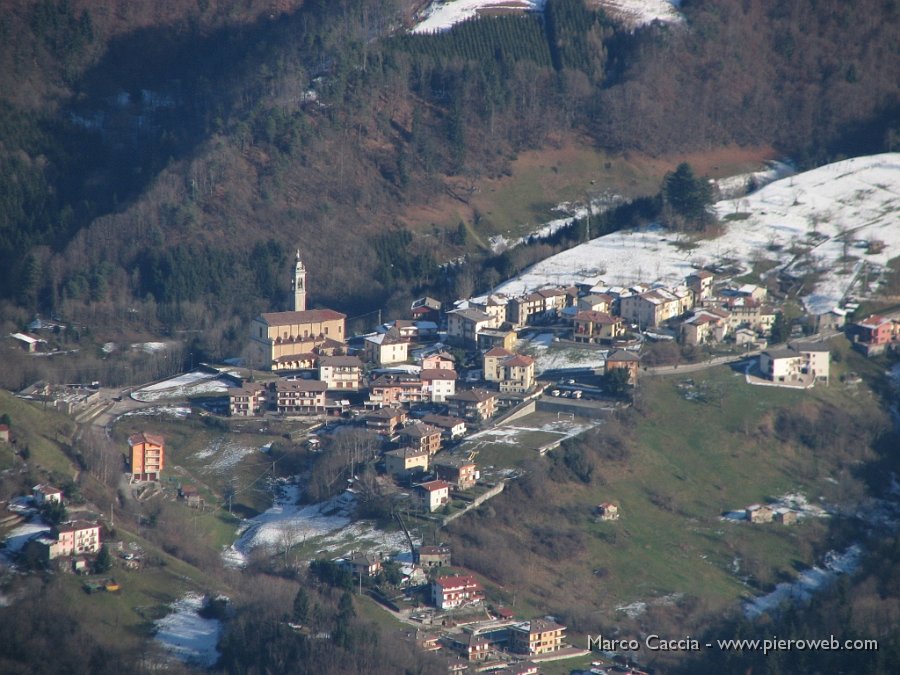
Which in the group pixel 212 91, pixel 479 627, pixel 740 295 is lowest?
pixel 479 627

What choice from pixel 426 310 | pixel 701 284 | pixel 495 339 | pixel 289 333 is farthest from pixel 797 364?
pixel 289 333

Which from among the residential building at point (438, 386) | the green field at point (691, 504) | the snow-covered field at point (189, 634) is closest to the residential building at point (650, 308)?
the green field at point (691, 504)

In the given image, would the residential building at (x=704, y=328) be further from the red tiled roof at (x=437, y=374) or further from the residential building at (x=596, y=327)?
the red tiled roof at (x=437, y=374)

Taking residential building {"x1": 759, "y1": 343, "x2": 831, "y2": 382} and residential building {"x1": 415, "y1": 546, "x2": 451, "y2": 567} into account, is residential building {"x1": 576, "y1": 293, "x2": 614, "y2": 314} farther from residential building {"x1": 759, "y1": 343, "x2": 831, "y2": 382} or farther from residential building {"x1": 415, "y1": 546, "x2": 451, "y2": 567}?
residential building {"x1": 415, "y1": 546, "x2": 451, "y2": 567}

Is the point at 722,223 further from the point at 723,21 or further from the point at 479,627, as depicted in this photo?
the point at 479,627

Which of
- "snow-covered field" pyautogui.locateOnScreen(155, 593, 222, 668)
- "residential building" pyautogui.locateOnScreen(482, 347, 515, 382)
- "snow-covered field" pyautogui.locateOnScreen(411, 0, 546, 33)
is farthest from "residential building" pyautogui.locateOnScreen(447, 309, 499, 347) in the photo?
"snow-covered field" pyautogui.locateOnScreen(411, 0, 546, 33)

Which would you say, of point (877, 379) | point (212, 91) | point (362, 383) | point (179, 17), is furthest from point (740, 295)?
point (179, 17)
